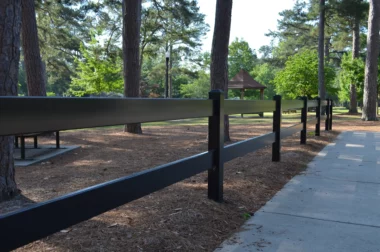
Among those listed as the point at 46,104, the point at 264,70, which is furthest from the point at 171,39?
the point at 264,70

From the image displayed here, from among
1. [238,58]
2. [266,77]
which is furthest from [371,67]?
[266,77]

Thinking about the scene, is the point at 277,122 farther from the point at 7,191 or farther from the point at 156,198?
the point at 7,191

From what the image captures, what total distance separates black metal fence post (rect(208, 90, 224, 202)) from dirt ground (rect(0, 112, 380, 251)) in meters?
0.19

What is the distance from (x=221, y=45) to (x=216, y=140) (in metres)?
5.96

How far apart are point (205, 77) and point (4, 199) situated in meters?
59.2

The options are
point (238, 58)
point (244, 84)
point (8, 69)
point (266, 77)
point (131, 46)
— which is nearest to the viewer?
point (8, 69)

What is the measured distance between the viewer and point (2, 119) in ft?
4.99

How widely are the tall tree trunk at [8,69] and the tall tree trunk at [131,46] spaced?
24.0ft

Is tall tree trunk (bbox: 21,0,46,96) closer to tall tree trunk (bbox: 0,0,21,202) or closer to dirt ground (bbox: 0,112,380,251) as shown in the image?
dirt ground (bbox: 0,112,380,251)

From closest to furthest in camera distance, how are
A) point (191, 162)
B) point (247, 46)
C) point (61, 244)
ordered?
1. point (61, 244)
2. point (191, 162)
3. point (247, 46)

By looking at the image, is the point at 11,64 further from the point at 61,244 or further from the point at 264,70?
the point at 264,70

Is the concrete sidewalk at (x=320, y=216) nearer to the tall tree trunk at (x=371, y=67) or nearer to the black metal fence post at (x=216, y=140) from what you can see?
the black metal fence post at (x=216, y=140)

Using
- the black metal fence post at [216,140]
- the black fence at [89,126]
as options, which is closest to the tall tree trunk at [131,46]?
the black metal fence post at [216,140]

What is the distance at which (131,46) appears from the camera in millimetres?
11336
